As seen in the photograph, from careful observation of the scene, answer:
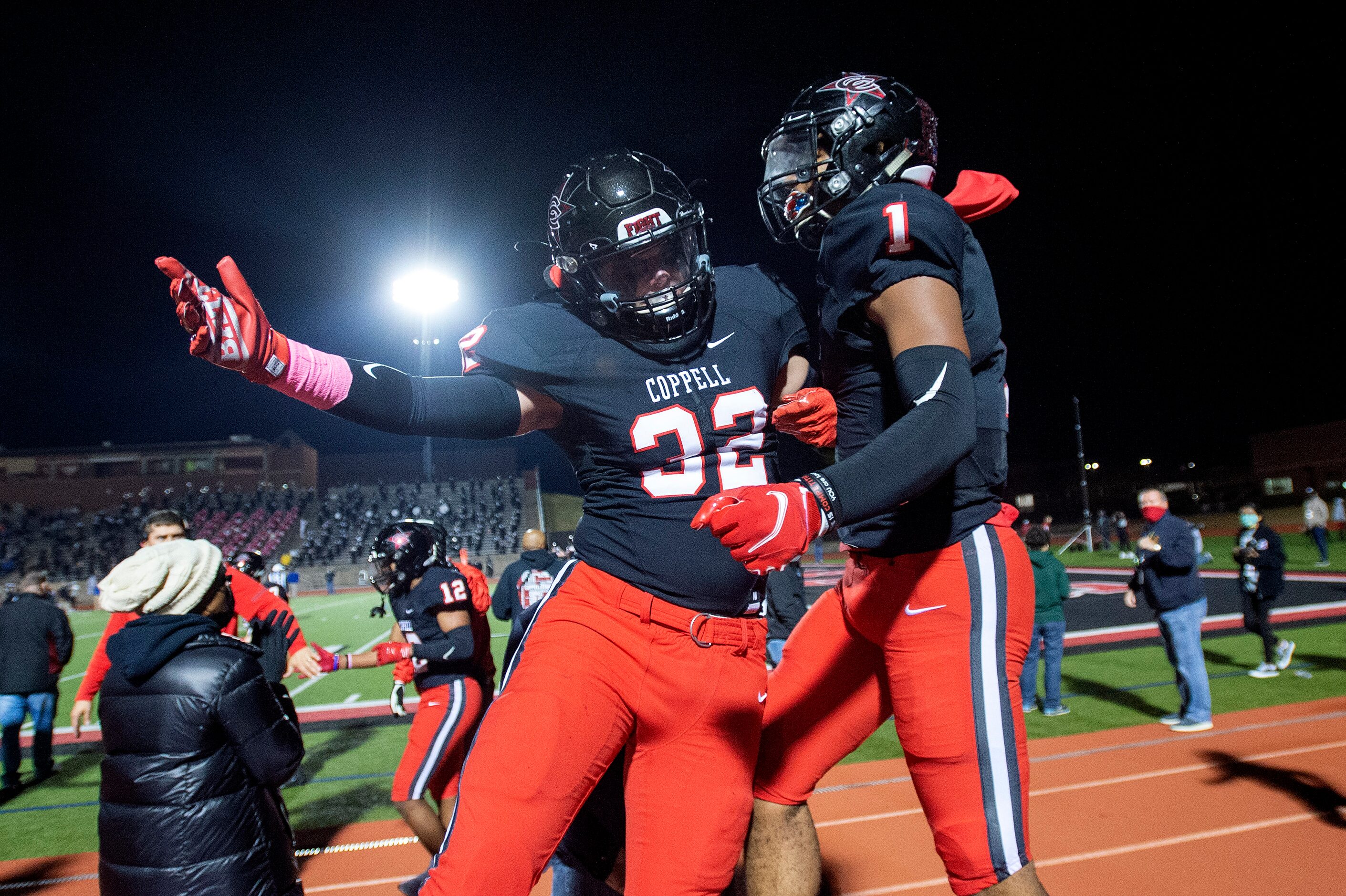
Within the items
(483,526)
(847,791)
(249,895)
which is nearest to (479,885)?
(249,895)

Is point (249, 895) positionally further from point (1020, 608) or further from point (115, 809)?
point (1020, 608)

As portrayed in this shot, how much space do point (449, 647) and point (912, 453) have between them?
3.98 m

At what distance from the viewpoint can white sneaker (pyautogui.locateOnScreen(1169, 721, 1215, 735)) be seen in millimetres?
6574

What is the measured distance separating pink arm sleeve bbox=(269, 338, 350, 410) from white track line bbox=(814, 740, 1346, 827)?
441cm

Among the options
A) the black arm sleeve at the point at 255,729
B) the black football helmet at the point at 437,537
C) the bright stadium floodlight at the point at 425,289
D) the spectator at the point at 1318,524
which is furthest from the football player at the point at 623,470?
the bright stadium floodlight at the point at 425,289

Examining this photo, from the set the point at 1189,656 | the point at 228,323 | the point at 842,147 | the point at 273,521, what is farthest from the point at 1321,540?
the point at 273,521

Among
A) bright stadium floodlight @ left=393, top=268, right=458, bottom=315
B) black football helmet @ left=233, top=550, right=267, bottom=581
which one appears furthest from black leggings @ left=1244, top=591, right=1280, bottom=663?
bright stadium floodlight @ left=393, top=268, right=458, bottom=315

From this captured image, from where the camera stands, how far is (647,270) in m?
2.26

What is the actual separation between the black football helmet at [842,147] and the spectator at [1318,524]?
23.0 metres

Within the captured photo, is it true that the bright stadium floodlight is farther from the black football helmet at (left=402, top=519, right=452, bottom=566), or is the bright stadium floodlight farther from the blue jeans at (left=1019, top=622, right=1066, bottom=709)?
the blue jeans at (left=1019, top=622, right=1066, bottom=709)

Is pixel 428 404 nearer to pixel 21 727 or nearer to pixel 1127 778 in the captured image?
pixel 1127 778

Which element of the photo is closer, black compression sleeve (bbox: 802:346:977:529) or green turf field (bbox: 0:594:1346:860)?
black compression sleeve (bbox: 802:346:977:529)

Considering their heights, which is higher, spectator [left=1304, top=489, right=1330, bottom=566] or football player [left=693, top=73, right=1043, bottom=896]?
football player [left=693, top=73, right=1043, bottom=896]

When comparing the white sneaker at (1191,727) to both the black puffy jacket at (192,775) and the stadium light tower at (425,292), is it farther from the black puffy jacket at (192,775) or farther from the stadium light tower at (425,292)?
the stadium light tower at (425,292)
